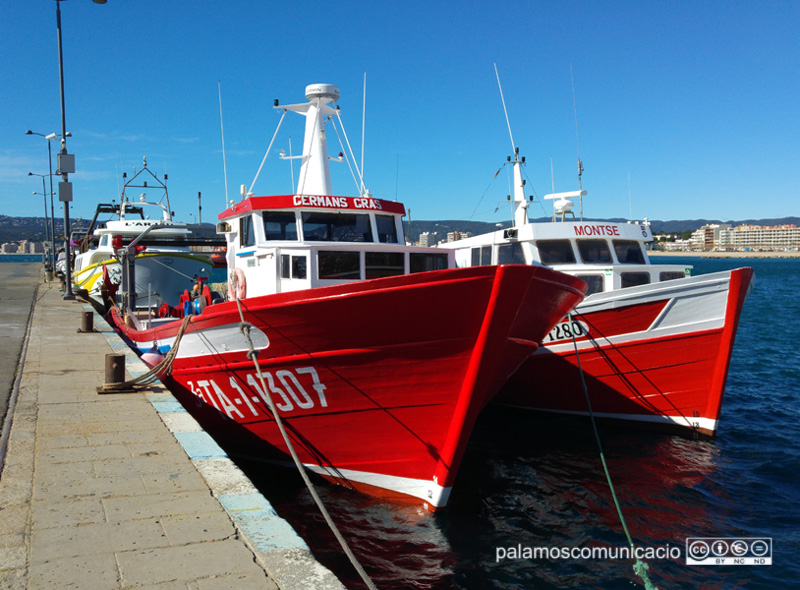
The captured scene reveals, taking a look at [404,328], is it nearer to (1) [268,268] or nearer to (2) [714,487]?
(1) [268,268]

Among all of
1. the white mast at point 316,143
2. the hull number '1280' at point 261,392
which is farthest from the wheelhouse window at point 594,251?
the hull number '1280' at point 261,392

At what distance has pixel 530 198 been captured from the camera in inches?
560

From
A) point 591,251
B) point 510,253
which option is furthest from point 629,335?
point 510,253

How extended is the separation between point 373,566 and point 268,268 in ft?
13.7

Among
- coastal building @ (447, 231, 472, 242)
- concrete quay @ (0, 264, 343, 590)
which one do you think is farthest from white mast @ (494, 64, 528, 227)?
concrete quay @ (0, 264, 343, 590)

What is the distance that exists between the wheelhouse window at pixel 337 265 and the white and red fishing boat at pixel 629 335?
3595 millimetres

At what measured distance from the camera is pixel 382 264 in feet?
27.2

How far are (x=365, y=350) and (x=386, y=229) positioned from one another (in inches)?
130

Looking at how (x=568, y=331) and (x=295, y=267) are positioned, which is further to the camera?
(x=568, y=331)

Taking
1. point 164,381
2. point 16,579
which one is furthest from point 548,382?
point 16,579

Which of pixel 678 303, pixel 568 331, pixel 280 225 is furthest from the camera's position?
pixel 568 331

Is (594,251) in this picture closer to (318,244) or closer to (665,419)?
(665,419)

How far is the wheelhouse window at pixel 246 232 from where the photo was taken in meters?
9.09

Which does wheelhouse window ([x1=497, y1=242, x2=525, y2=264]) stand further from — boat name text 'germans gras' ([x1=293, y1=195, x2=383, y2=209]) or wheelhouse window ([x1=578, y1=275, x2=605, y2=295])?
boat name text 'germans gras' ([x1=293, y1=195, x2=383, y2=209])
